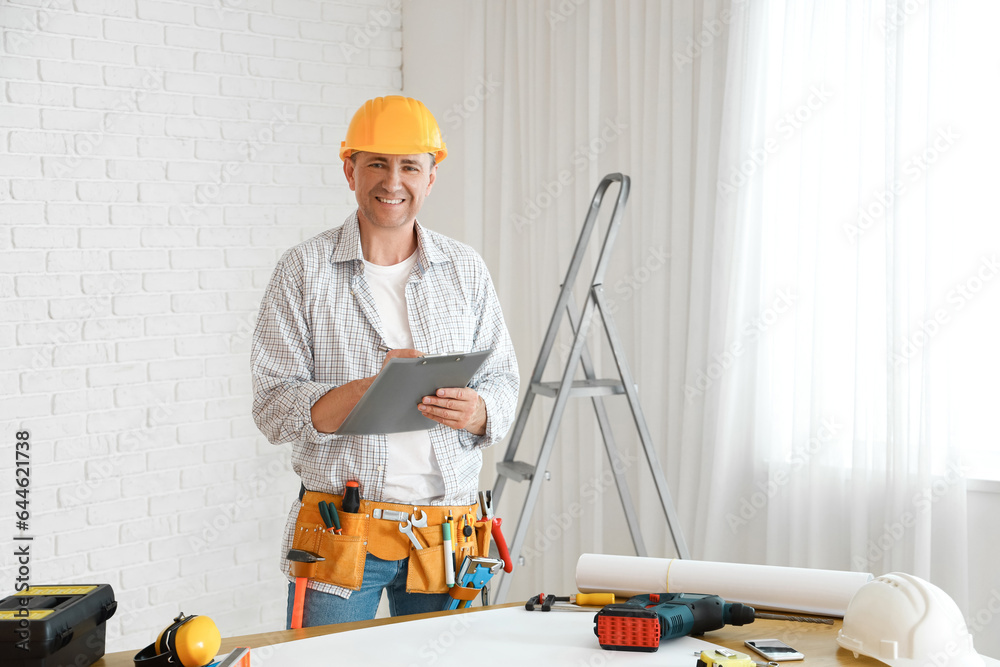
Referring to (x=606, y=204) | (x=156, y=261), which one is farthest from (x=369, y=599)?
(x=156, y=261)

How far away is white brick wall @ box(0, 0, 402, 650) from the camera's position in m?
2.92

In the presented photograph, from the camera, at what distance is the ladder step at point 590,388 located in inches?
99.3

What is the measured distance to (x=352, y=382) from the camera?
171 cm

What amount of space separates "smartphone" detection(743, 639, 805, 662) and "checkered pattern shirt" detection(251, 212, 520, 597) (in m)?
0.74

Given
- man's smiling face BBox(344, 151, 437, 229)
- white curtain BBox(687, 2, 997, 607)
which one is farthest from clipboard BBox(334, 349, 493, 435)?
white curtain BBox(687, 2, 997, 607)

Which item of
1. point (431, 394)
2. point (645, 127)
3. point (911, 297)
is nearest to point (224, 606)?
point (431, 394)

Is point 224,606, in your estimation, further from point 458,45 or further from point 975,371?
point 975,371

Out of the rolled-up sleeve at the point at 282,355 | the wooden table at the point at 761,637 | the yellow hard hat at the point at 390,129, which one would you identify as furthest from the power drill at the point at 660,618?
the yellow hard hat at the point at 390,129

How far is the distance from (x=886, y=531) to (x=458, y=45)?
8.09 ft

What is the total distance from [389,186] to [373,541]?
0.73 metres

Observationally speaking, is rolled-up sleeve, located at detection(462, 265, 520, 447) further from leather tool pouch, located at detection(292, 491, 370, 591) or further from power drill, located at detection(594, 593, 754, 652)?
power drill, located at detection(594, 593, 754, 652)

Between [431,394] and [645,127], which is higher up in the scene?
[645,127]

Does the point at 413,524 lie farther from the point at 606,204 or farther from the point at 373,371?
the point at 606,204

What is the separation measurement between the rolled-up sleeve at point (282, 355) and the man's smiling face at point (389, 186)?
0.66ft
